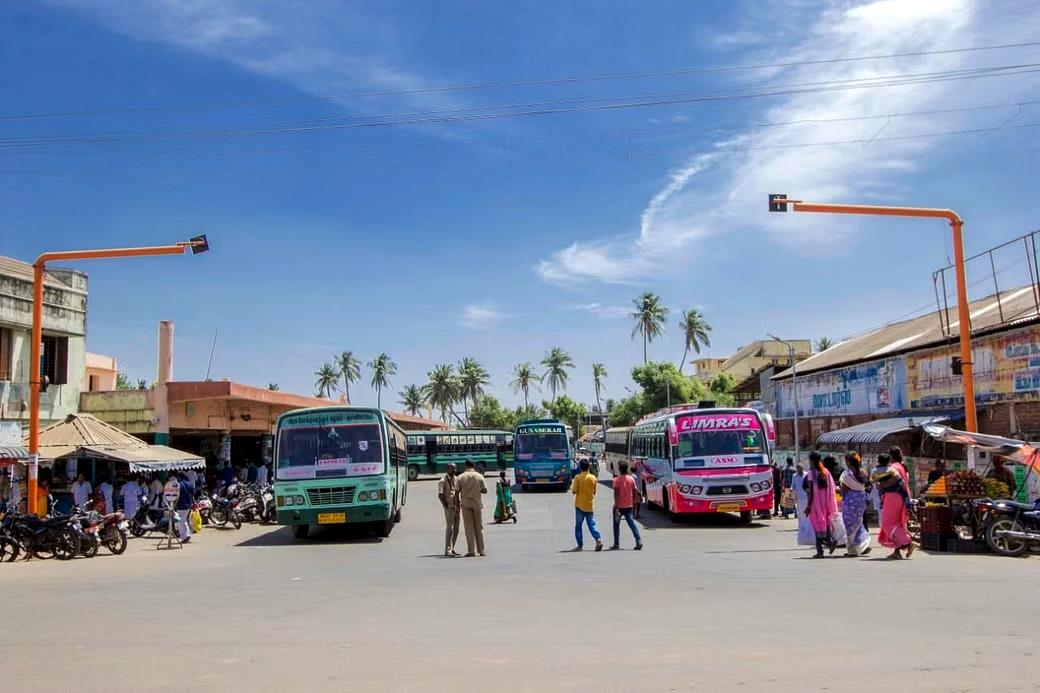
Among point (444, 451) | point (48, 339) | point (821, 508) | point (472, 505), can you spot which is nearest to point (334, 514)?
point (472, 505)

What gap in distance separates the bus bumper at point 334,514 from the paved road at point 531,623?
2.47m

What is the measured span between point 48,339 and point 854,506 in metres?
22.5

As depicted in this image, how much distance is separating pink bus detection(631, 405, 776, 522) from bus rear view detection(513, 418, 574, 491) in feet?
52.1

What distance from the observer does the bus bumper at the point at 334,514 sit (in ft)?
58.3

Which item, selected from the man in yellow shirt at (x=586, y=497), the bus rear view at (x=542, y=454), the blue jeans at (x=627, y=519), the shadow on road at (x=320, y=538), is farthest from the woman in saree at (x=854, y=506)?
the bus rear view at (x=542, y=454)

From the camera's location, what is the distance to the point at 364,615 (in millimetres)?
9164

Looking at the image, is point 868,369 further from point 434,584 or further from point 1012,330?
point 434,584

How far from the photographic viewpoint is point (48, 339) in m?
Result: 25.4

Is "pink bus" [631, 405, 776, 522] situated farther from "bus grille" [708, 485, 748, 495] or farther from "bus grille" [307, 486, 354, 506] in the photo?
"bus grille" [307, 486, 354, 506]

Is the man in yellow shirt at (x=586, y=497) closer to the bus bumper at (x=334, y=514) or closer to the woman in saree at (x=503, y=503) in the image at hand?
the bus bumper at (x=334, y=514)

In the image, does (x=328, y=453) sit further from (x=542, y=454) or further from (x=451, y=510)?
(x=542, y=454)

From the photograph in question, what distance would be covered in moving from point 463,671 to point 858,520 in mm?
9512

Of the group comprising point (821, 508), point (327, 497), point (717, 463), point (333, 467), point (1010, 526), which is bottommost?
point (1010, 526)

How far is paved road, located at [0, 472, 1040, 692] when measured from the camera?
6.41 metres
